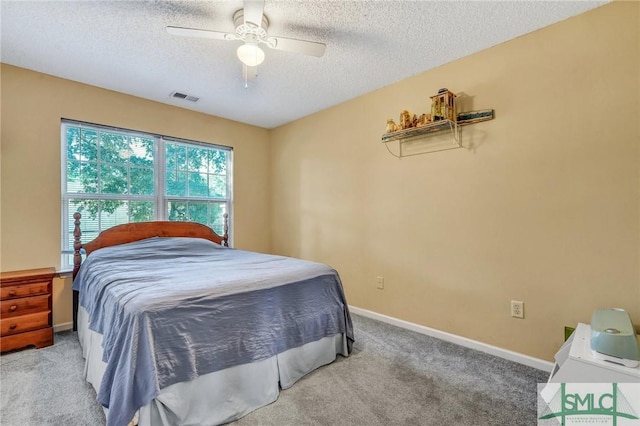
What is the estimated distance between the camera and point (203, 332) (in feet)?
5.11

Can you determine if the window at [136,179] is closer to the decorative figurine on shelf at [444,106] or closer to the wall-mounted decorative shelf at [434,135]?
the wall-mounted decorative shelf at [434,135]

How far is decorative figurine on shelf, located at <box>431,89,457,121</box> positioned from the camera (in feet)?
7.93

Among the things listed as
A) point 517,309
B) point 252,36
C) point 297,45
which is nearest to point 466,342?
point 517,309

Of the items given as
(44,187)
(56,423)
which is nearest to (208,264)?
(56,423)

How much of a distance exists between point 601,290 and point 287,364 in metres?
2.04

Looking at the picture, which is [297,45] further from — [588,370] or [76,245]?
[76,245]

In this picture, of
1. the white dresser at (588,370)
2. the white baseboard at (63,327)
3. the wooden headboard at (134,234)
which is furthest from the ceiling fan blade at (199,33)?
the white baseboard at (63,327)

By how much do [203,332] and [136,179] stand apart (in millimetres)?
2525

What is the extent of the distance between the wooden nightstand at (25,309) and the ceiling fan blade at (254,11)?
258 cm

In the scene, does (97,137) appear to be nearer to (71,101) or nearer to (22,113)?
(71,101)

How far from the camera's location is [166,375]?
4.60 feet

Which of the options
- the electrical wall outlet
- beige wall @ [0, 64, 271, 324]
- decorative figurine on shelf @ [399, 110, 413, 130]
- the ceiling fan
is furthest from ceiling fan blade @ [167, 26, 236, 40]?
the electrical wall outlet

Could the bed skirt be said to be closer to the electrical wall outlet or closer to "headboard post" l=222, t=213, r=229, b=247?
the electrical wall outlet
